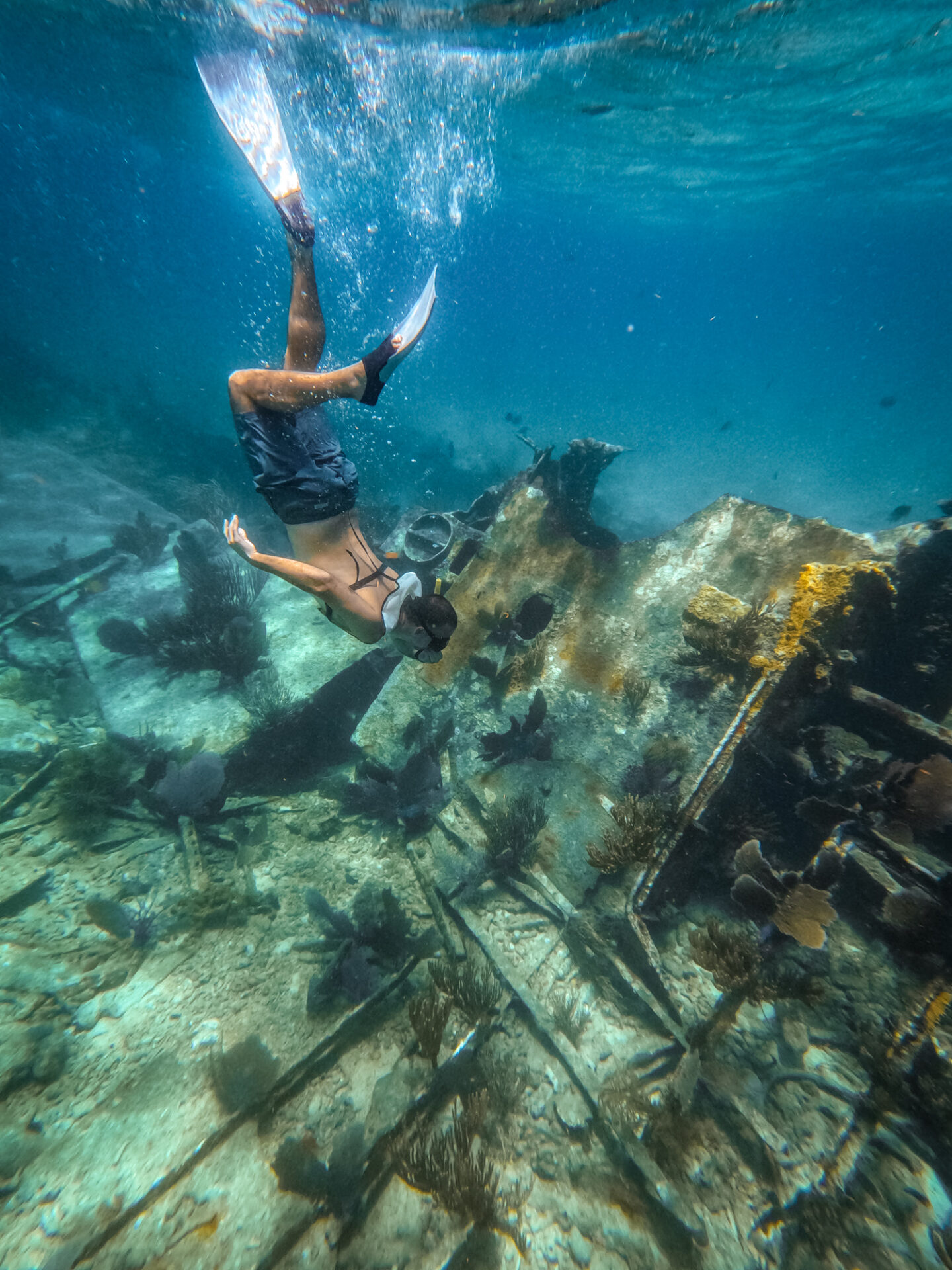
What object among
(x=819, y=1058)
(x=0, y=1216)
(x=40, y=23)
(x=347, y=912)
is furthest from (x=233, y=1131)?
(x=40, y=23)

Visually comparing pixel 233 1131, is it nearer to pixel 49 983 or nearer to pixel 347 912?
pixel 347 912

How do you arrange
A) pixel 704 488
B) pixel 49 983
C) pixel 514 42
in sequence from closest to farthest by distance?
1. pixel 49 983
2. pixel 514 42
3. pixel 704 488

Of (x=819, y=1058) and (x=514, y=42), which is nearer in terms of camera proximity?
(x=819, y=1058)

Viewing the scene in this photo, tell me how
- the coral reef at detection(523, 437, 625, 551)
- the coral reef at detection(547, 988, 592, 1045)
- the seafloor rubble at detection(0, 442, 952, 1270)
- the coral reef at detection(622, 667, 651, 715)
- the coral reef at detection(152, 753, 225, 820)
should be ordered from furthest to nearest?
the coral reef at detection(523, 437, 625, 551) < the coral reef at detection(622, 667, 651, 715) < the coral reef at detection(152, 753, 225, 820) < the coral reef at detection(547, 988, 592, 1045) < the seafloor rubble at detection(0, 442, 952, 1270)

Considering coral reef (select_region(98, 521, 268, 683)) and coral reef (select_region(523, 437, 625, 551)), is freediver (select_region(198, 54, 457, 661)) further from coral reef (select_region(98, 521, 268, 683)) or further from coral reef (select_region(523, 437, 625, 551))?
coral reef (select_region(98, 521, 268, 683))

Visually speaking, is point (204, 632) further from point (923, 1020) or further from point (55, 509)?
point (923, 1020)

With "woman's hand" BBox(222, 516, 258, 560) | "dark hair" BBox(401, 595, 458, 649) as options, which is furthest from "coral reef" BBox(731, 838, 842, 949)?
"woman's hand" BBox(222, 516, 258, 560)

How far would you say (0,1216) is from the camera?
2988 millimetres

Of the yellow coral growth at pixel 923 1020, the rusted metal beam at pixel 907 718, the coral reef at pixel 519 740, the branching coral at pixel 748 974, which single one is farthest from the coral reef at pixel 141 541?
the yellow coral growth at pixel 923 1020

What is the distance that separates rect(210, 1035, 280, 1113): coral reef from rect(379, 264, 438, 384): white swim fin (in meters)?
5.66

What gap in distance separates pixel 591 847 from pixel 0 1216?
492 cm

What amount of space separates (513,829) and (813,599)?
397 centimetres

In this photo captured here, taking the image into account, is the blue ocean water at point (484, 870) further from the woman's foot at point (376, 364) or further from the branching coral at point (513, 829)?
the woman's foot at point (376, 364)

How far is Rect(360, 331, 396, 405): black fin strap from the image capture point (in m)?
4.20
